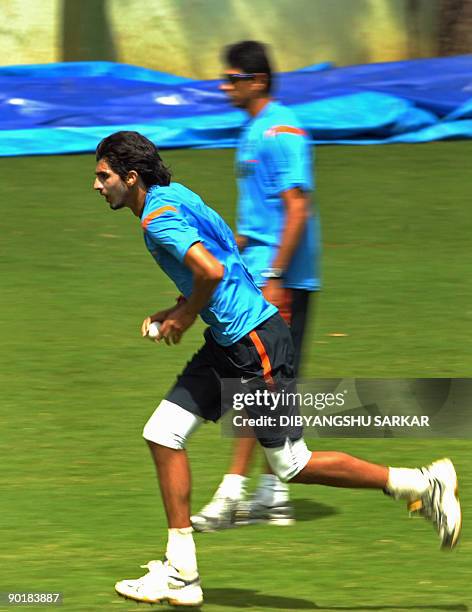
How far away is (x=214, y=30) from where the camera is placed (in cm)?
1961

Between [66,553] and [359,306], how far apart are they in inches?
198

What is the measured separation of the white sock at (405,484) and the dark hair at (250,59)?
2067mm

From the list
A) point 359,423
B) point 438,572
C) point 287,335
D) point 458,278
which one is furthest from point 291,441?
point 458,278

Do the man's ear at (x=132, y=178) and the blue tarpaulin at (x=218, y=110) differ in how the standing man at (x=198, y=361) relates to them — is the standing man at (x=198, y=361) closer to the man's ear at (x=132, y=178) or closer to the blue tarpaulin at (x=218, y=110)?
the man's ear at (x=132, y=178)

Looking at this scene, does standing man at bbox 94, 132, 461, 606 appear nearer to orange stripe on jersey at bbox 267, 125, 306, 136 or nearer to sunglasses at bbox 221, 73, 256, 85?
orange stripe on jersey at bbox 267, 125, 306, 136

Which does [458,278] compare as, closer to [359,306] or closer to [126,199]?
[359,306]

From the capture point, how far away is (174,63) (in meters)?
19.7

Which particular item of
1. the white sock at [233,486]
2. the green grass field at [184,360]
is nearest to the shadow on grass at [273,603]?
the green grass field at [184,360]

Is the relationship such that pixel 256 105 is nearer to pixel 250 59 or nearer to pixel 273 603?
pixel 250 59

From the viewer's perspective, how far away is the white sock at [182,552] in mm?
5922

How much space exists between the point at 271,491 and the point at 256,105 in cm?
178

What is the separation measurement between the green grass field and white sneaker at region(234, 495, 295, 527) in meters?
0.09

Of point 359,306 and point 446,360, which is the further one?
point 359,306

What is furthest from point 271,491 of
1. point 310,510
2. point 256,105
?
point 256,105
